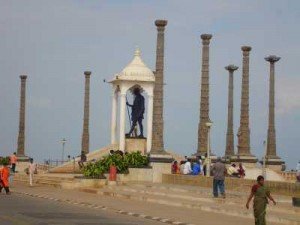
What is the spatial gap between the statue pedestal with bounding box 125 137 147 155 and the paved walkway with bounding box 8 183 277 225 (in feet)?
48.7

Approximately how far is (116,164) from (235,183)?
998 cm

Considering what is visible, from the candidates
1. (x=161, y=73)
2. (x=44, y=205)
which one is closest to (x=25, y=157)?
(x=161, y=73)

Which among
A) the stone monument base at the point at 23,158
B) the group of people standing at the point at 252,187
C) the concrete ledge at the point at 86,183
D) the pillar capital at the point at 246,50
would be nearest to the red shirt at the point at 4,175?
the concrete ledge at the point at 86,183

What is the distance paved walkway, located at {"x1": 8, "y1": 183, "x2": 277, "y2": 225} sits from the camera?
23.3m

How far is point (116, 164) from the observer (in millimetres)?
43094

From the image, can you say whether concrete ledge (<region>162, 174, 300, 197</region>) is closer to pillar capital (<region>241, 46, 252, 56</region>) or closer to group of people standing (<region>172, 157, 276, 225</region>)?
group of people standing (<region>172, 157, 276, 225</region>)

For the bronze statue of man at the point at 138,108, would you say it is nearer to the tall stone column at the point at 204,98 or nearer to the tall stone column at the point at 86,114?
the tall stone column at the point at 204,98

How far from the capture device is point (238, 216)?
24.7 m

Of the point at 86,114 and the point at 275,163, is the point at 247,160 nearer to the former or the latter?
the point at 275,163

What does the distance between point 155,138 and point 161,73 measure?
3.94 metres

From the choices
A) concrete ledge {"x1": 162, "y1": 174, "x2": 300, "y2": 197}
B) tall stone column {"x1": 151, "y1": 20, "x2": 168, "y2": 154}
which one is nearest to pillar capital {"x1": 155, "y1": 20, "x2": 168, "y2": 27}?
tall stone column {"x1": 151, "y1": 20, "x2": 168, "y2": 154}

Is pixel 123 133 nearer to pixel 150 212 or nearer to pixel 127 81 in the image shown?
pixel 127 81

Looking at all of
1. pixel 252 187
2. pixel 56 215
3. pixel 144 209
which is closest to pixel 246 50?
pixel 144 209

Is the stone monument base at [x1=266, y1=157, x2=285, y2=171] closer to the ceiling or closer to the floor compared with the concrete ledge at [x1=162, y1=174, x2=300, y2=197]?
closer to the ceiling
